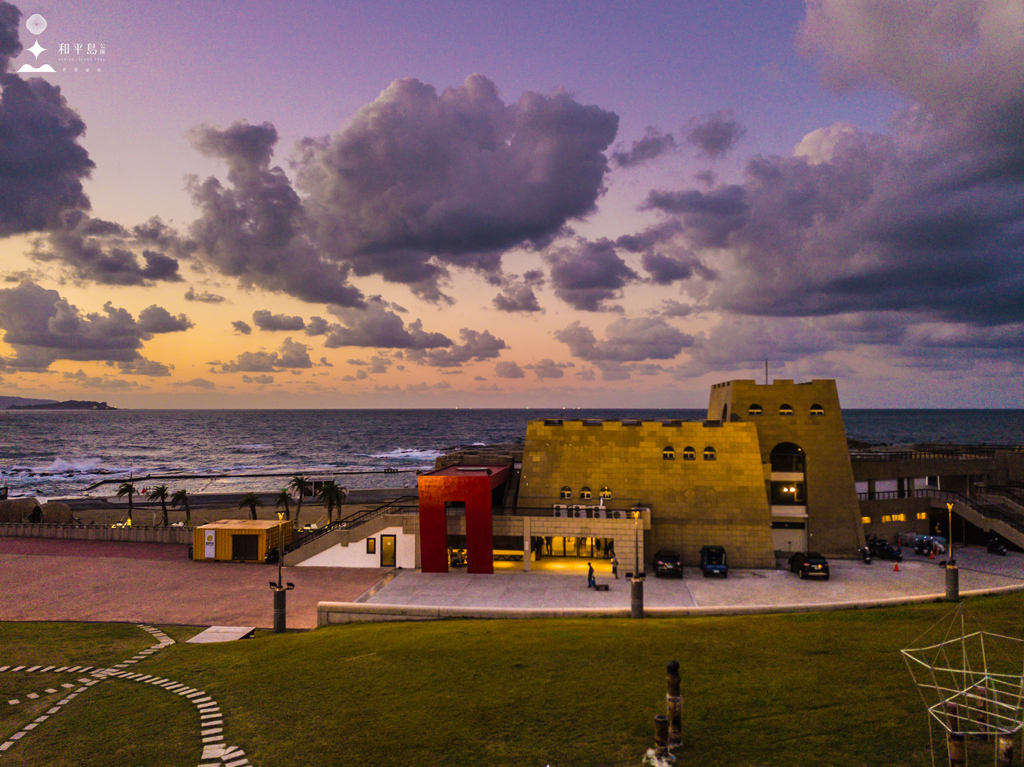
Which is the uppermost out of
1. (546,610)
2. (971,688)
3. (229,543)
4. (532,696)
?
(971,688)

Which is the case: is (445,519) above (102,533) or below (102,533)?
above

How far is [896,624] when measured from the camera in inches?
833

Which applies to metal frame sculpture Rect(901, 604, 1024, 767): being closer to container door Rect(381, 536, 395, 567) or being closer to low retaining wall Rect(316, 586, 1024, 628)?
low retaining wall Rect(316, 586, 1024, 628)

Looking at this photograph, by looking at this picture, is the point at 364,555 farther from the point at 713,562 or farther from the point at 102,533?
the point at 102,533

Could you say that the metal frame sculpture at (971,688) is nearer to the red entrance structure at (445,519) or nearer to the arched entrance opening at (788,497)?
the arched entrance opening at (788,497)

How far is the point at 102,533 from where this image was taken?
48688 mm

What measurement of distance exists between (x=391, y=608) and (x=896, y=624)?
69.0ft

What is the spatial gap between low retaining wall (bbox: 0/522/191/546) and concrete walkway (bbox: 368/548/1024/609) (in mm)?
23395

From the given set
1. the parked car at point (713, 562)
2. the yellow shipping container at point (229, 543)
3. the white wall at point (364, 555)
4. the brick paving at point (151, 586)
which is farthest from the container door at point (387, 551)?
the parked car at point (713, 562)

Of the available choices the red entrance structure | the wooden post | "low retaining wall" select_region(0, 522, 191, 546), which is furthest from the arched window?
"low retaining wall" select_region(0, 522, 191, 546)

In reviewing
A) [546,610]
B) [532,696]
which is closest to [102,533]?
[546,610]

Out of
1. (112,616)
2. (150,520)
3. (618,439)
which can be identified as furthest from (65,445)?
(618,439)

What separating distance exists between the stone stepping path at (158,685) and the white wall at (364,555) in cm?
1607

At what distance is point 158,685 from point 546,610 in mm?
15113
